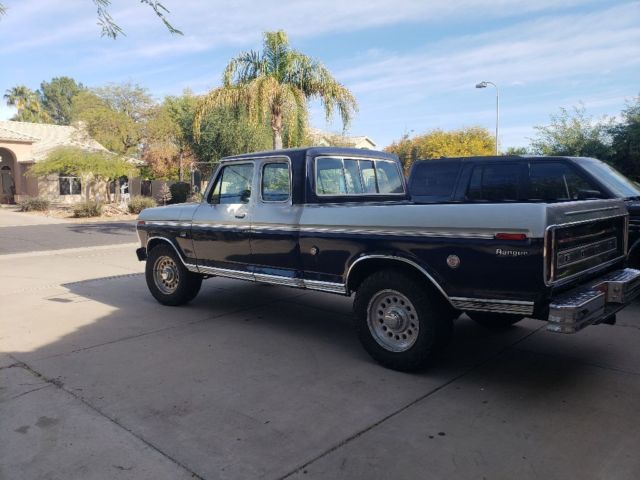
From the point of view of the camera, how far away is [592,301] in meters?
3.86

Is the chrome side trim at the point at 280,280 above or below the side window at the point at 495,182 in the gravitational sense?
below

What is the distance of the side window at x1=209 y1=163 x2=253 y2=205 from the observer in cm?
595

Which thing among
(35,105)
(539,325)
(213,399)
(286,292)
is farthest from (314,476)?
(35,105)

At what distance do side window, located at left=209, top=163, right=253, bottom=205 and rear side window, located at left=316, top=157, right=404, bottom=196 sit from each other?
93cm

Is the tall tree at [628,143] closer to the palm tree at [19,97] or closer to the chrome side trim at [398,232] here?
the chrome side trim at [398,232]

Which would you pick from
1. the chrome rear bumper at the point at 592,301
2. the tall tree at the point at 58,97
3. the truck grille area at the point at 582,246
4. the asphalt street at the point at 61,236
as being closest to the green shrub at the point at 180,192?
the asphalt street at the point at 61,236

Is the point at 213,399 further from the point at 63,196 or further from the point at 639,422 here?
the point at 63,196

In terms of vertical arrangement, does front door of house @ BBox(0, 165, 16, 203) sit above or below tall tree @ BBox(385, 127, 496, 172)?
below

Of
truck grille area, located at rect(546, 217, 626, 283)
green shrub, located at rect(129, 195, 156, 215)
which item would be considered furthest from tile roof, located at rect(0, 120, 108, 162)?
truck grille area, located at rect(546, 217, 626, 283)

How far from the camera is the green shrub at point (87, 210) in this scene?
77.4ft

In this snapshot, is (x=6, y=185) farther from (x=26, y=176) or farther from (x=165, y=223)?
(x=165, y=223)

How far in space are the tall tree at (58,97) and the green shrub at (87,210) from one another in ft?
259

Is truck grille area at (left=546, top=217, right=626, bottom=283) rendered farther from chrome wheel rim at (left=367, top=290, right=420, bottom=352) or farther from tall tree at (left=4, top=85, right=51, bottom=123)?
tall tree at (left=4, top=85, right=51, bottom=123)

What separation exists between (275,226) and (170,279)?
2.34 m
